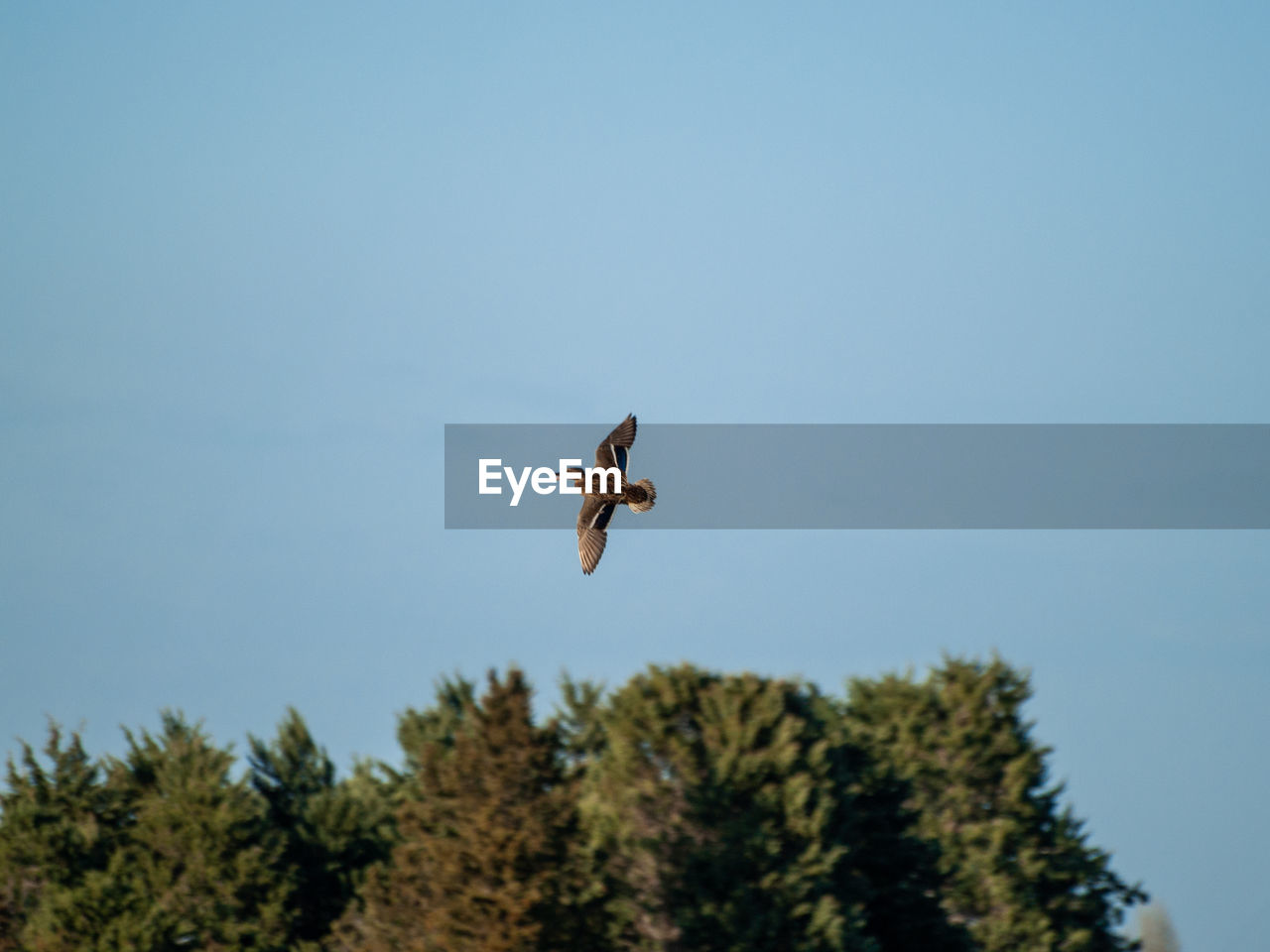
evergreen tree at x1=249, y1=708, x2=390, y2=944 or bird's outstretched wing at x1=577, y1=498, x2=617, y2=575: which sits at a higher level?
evergreen tree at x1=249, y1=708, x2=390, y2=944

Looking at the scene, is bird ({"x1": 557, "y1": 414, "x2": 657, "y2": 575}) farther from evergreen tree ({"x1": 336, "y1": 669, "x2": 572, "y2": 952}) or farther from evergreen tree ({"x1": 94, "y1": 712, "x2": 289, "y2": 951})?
evergreen tree ({"x1": 94, "y1": 712, "x2": 289, "y2": 951})

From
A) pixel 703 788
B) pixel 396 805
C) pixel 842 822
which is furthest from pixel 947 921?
pixel 396 805

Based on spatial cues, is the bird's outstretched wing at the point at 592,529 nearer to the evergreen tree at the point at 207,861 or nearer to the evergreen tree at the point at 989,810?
the evergreen tree at the point at 207,861

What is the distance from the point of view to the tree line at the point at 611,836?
38750 mm

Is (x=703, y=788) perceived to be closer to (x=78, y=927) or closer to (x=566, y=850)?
(x=566, y=850)

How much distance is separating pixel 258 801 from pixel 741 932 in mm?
13248

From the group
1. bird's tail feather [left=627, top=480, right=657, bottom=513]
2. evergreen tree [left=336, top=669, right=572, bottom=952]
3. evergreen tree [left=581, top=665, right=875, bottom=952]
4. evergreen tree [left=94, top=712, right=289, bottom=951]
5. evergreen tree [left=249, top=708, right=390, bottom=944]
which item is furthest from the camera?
evergreen tree [left=249, top=708, right=390, bottom=944]

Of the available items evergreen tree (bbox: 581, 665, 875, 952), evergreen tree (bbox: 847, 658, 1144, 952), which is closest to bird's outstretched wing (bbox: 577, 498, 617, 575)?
evergreen tree (bbox: 581, 665, 875, 952)

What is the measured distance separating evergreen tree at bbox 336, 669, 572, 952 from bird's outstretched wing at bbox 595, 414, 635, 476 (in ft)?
38.5

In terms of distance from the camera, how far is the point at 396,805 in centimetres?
5400

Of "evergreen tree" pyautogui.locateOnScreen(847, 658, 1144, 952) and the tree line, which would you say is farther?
"evergreen tree" pyautogui.locateOnScreen(847, 658, 1144, 952)

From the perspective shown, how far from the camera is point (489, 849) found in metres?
36.8

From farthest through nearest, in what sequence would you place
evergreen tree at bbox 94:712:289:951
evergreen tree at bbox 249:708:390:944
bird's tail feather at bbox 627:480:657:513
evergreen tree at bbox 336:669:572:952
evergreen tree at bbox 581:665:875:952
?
evergreen tree at bbox 249:708:390:944 < evergreen tree at bbox 94:712:289:951 < evergreen tree at bbox 581:665:875:952 < evergreen tree at bbox 336:669:572:952 < bird's tail feather at bbox 627:480:657:513

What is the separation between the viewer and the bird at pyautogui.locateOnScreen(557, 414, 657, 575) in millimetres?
27438
